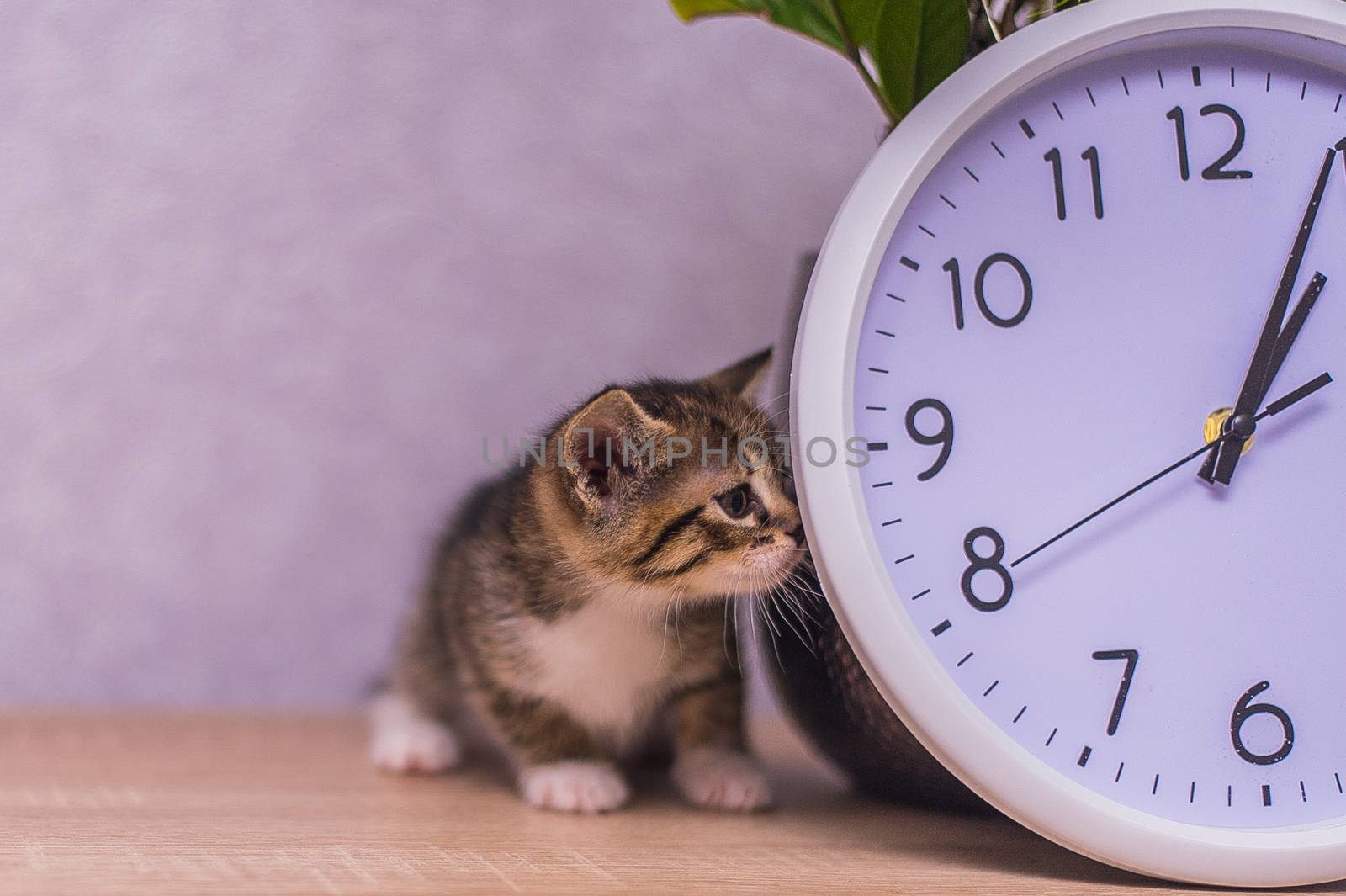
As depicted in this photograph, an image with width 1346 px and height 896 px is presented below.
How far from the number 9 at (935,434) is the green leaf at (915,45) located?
0.28m

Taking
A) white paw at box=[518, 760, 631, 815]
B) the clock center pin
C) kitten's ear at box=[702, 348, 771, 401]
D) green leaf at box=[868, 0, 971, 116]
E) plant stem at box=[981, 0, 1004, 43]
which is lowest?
white paw at box=[518, 760, 631, 815]

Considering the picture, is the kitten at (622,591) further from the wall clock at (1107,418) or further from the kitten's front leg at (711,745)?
the wall clock at (1107,418)

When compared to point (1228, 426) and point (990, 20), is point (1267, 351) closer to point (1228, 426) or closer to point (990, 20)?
point (1228, 426)

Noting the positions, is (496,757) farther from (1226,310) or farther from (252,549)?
(1226,310)

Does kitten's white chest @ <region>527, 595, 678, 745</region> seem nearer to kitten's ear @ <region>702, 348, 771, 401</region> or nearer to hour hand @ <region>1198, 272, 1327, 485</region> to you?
kitten's ear @ <region>702, 348, 771, 401</region>

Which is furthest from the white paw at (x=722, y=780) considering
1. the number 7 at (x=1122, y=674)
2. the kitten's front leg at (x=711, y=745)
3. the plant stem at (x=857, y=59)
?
the plant stem at (x=857, y=59)

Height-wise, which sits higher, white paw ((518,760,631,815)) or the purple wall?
the purple wall

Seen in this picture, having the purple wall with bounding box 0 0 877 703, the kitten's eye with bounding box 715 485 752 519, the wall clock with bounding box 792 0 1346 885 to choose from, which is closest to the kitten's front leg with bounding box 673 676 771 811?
the kitten's eye with bounding box 715 485 752 519

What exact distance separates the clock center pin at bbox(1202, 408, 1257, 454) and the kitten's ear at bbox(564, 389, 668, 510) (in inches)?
17.2

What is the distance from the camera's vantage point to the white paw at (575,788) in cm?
99

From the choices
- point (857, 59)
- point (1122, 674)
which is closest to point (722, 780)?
point (1122, 674)

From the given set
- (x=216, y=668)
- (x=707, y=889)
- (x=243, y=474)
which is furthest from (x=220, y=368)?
(x=707, y=889)

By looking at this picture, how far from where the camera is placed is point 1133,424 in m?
0.78

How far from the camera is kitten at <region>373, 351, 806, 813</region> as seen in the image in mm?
972
